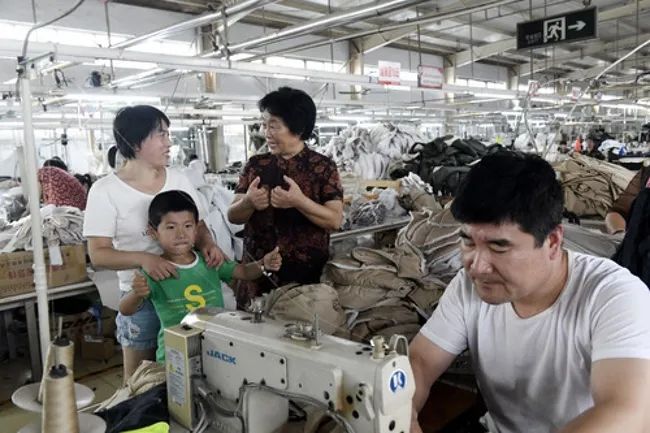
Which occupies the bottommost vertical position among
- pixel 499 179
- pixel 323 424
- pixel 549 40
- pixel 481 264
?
pixel 323 424

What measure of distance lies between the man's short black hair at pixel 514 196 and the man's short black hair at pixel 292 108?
38.6 inches

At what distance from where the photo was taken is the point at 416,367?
1304 mm

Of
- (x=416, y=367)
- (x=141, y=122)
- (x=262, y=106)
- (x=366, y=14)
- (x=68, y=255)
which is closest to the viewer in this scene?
(x=416, y=367)

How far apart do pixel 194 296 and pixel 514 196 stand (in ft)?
3.45

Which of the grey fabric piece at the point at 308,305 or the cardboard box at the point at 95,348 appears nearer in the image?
the grey fabric piece at the point at 308,305

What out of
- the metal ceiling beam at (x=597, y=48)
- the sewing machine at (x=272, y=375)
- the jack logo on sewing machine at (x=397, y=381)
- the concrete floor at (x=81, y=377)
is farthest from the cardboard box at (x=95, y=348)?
the metal ceiling beam at (x=597, y=48)

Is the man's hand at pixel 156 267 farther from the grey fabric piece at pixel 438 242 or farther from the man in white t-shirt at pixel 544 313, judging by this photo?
the grey fabric piece at pixel 438 242

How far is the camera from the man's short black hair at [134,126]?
5.77 feet

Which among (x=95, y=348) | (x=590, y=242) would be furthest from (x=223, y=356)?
(x=95, y=348)

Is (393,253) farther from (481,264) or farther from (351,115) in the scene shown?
(351,115)

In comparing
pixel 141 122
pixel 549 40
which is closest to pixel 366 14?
pixel 549 40

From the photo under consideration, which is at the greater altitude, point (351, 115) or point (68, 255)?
point (351, 115)

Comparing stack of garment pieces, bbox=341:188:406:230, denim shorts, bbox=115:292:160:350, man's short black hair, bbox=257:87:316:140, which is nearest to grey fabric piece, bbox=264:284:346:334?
denim shorts, bbox=115:292:160:350

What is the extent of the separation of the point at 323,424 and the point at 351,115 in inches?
356
